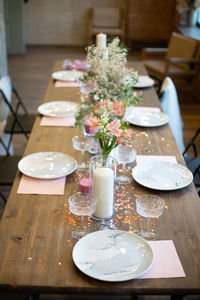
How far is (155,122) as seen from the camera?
9.59 feet

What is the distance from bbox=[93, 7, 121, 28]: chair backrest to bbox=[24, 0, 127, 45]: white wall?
264mm

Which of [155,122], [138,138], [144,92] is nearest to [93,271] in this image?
[138,138]

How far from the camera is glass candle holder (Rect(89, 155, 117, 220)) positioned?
71.9 inches

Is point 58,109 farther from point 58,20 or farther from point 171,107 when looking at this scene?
Result: point 58,20

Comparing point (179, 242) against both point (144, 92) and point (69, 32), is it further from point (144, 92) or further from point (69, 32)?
point (69, 32)

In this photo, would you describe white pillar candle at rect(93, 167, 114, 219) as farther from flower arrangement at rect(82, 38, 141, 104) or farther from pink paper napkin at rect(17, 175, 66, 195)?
flower arrangement at rect(82, 38, 141, 104)

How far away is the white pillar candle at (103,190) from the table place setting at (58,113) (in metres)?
1.12

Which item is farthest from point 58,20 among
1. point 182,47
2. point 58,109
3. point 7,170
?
point 7,170

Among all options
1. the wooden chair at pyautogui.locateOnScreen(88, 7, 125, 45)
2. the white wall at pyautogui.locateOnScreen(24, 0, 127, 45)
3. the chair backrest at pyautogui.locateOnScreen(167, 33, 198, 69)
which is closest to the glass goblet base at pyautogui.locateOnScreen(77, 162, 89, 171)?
the chair backrest at pyautogui.locateOnScreen(167, 33, 198, 69)

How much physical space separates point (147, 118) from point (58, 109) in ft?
2.10

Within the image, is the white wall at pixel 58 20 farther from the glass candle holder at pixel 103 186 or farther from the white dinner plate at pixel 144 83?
the glass candle holder at pixel 103 186

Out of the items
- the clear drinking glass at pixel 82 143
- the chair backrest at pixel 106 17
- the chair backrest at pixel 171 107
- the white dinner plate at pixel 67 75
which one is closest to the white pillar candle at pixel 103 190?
the clear drinking glass at pixel 82 143

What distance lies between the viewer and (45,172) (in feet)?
7.39

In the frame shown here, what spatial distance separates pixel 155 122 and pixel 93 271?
1.55 metres
